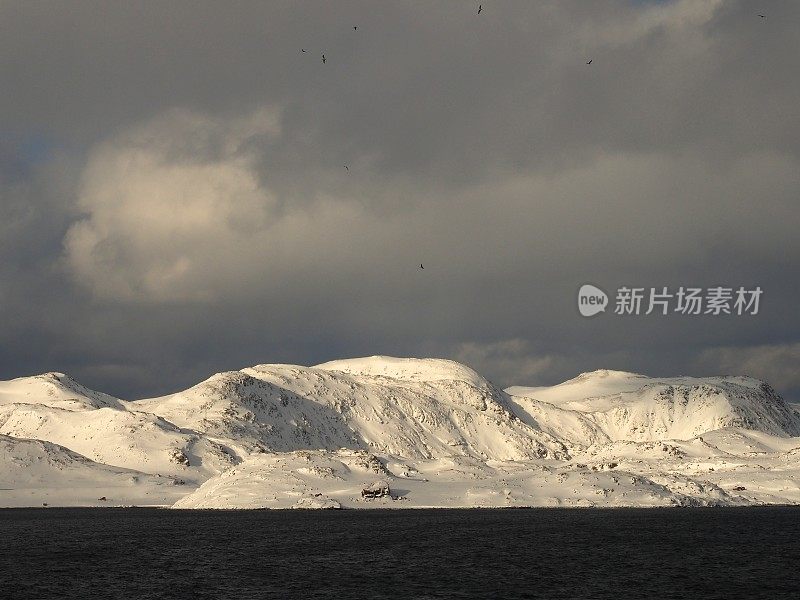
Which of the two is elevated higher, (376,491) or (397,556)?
(376,491)

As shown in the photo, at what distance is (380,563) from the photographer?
10575cm

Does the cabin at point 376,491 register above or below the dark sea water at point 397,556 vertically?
above

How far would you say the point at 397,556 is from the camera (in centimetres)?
11206

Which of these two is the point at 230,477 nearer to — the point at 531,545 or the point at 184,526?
the point at 184,526

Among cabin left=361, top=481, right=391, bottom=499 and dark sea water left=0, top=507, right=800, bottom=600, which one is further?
cabin left=361, top=481, right=391, bottom=499

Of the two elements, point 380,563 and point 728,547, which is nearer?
point 380,563

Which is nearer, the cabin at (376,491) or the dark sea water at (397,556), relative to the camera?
the dark sea water at (397,556)

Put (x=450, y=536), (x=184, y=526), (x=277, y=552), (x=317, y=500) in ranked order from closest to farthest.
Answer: (x=277, y=552), (x=450, y=536), (x=184, y=526), (x=317, y=500)

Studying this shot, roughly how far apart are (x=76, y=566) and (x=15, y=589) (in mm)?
16935

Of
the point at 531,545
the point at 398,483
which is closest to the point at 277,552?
the point at 531,545

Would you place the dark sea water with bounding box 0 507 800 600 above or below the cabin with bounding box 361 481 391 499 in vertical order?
below

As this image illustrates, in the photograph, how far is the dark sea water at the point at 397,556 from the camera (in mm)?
87375

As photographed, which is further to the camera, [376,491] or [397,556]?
[376,491]

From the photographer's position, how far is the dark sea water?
87.4 meters
